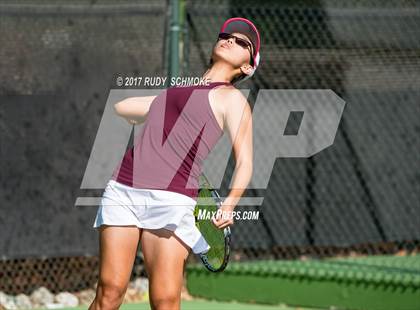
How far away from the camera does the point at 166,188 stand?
4.59 metres

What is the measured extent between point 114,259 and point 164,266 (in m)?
0.24

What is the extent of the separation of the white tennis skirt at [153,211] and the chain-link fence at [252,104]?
8.83 ft

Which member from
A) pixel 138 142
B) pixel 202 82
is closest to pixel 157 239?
pixel 138 142

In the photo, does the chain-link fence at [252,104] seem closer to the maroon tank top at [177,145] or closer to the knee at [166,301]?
the maroon tank top at [177,145]

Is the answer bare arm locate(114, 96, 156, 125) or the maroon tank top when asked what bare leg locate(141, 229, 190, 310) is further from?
bare arm locate(114, 96, 156, 125)

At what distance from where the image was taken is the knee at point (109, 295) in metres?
4.62

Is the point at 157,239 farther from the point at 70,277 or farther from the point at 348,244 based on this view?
the point at 348,244

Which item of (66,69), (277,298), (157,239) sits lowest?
(157,239)

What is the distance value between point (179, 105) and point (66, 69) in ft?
9.27

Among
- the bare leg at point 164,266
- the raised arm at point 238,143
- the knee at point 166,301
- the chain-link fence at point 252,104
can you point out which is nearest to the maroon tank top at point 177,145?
the raised arm at point 238,143

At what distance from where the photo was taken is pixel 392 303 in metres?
7.15

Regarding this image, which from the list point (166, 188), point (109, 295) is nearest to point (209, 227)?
point (166, 188)

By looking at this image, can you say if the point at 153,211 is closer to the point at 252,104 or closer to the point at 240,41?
the point at 240,41

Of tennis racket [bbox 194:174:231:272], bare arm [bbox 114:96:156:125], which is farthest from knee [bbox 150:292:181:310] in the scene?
bare arm [bbox 114:96:156:125]
